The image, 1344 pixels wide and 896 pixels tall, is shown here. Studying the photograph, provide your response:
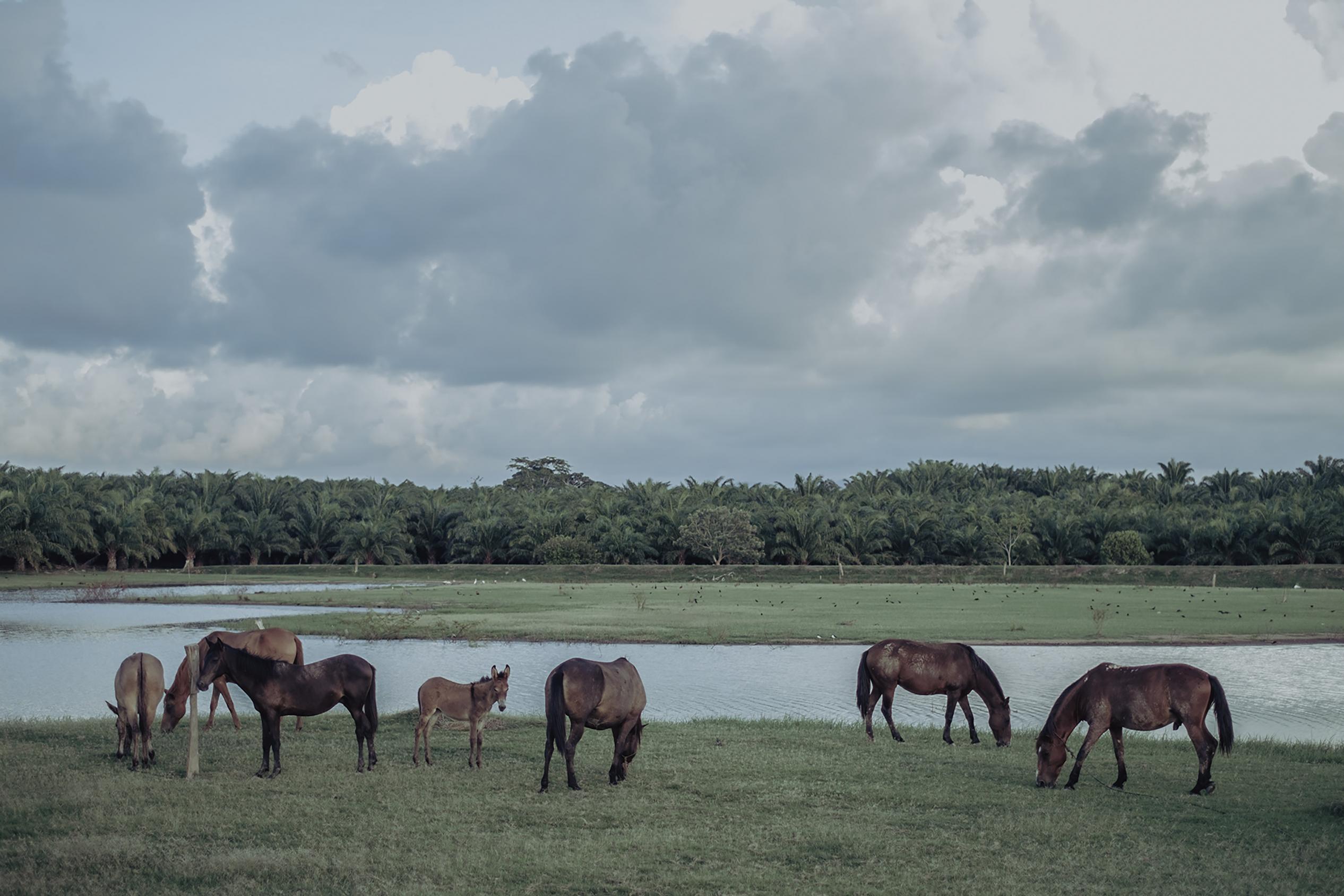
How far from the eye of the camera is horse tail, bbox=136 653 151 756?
12.0 metres

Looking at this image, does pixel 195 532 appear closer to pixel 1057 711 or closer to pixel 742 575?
pixel 742 575

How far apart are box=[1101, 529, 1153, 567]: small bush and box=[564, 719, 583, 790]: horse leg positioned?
228ft

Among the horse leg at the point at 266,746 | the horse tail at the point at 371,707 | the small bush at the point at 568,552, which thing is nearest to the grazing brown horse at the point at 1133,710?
the horse tail at the point at 371,707

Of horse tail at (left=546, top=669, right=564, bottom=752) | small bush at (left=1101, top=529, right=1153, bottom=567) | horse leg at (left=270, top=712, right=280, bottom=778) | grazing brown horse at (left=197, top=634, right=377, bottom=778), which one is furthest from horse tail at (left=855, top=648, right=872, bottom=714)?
small bush at (left=1101, top=529, right=1153, bottom=567)

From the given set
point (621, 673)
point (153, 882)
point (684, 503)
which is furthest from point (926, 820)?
point (684, 503)

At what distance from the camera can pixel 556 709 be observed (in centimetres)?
1102

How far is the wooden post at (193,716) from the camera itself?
11.5 metres

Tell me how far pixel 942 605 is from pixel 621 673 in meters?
37.7

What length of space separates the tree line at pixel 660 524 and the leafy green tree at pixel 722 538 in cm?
13

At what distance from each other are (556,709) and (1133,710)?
5928 mm

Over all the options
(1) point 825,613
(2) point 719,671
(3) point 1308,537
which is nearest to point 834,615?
(1) point 825,613

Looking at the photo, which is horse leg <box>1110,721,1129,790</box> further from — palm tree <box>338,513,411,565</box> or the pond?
palm tree <box>338,513,411,565</box>

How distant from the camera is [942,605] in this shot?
1849 inches

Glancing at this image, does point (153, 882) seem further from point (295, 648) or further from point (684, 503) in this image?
point (684, 503)
